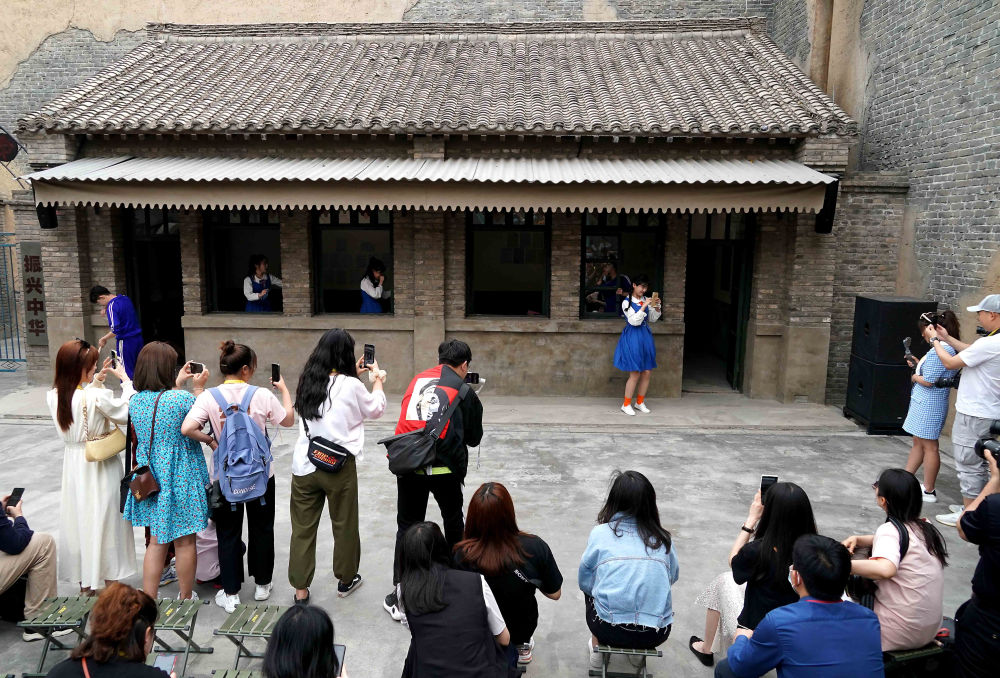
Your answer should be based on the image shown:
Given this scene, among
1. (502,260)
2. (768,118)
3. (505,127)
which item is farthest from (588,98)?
(502,260)

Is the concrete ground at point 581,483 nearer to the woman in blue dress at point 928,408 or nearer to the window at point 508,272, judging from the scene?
the woman in blue dress at point 928,408

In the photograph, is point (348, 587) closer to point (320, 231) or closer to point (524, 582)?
point (524, 582)

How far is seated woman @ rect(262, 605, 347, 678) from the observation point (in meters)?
2.42

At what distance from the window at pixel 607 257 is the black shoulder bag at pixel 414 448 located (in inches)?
242

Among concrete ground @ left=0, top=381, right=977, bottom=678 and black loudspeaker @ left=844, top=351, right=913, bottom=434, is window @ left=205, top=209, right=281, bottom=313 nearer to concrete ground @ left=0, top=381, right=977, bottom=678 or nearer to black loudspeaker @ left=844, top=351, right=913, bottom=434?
concrete ground @ left=0, top=381, right=977, bottom=678

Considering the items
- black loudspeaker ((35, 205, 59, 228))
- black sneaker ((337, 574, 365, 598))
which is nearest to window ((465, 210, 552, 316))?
black loudspeaker ((35, 205, 59, 228))

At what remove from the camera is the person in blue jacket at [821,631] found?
110 inches

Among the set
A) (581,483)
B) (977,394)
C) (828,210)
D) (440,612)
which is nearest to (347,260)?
(581,483)

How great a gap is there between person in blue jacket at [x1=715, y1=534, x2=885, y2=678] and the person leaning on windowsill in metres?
0.91

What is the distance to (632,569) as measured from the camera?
350 centimetres

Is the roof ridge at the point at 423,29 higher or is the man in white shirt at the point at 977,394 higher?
the roof ridge at the point at 423,29

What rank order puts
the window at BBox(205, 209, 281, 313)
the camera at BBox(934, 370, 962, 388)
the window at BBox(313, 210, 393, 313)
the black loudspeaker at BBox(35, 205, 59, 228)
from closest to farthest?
the camera at BBox(934, 370, 962, 388) → the black loudspeaker at BBox(35, 205, 59, 228) → the window at BBox(205, 209, 281, 313) → the window at BBox(313, 210, 393, 313)

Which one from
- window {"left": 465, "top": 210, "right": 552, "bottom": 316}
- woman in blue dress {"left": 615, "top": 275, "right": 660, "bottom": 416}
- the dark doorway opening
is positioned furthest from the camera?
window {"left": 465, "top": 210, "right": 552, "bottom": 316}

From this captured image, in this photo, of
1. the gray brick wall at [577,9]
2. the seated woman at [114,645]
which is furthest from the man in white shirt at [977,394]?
the gray brick wall at [577,9]
